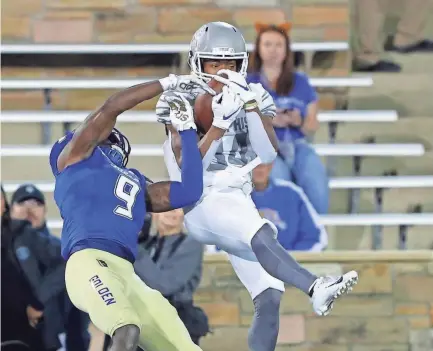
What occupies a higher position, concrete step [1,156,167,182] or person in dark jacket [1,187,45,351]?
concrete step [1,156,167,182]

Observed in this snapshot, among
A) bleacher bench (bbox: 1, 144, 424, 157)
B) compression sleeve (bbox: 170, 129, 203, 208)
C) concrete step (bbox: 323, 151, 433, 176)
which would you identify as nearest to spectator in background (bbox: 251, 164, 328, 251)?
bleacher bench (bbox: 1, 144, 424, 157)

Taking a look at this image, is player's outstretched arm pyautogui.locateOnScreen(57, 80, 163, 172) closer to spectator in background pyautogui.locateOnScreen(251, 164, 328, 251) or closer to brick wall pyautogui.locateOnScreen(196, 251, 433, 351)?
spectator in background pyautogui.locateOnScreen(251, 164, 328, 251)

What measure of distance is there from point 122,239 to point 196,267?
5.82 ft

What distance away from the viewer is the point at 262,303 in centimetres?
→ 491

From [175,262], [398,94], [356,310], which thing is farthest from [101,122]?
[398,94]

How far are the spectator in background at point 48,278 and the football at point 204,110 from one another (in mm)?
1964

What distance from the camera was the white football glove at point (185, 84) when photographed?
461 cm

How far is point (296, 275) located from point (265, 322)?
0.37m

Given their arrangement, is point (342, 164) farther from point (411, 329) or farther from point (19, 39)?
point (19, 39)

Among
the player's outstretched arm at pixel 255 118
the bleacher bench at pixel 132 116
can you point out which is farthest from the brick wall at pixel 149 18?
the player's outstretched arm at pixel 255 118

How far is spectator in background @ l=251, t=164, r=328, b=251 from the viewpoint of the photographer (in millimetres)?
6621

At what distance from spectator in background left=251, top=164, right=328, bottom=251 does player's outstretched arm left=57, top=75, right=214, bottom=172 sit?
6.20 feet

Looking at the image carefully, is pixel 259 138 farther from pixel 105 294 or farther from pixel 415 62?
pixel 415 62

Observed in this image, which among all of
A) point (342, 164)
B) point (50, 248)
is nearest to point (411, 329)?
point (342, 164)
